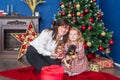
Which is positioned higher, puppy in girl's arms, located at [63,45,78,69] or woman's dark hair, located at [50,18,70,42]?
woman's dark hair, located at [50,18,70,42]

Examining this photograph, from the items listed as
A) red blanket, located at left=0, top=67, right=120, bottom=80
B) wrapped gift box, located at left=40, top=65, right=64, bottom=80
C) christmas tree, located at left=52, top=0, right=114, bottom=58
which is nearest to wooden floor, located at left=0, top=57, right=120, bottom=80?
red blanket, located at left=0, top=67, right=120, bottom=80

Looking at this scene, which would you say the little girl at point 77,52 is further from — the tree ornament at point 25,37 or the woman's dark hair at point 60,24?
the tree ornament at point 25,37

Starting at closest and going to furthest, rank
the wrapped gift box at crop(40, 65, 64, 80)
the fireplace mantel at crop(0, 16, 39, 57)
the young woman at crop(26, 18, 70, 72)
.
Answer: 1. the wrapped gift box at crop(40, 65, 64, 80)
2. the young woman at crop(26, 18, 70, 72)
3. the fireplace mantel at crop(0, 16, 39, 57)

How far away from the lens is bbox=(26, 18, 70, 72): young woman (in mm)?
3600

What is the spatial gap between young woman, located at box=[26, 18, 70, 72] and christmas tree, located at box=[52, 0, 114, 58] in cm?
75

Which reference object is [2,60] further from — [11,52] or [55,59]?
[55,59]

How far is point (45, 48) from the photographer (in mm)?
3650

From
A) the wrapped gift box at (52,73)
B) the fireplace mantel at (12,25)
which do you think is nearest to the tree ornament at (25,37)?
the fireplace mantel at (12,25)

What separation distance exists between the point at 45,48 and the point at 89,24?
1.07 meters

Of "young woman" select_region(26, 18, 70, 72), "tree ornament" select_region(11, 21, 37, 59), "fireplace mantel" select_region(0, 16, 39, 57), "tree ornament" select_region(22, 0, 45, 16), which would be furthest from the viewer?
"tree ornament" select_region(22, 0, 45, 16)

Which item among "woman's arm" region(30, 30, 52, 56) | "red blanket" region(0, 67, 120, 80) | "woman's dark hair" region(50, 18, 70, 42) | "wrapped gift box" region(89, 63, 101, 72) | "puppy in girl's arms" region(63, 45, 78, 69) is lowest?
"red blanket" region(0, 67, 120, 80)

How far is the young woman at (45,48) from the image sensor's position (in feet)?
11.8

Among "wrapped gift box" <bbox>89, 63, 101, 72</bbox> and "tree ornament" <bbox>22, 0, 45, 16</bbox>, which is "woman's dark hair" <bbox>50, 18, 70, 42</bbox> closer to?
"wrapped gift box" <bbox>89, 63, 101, 72</bbox>

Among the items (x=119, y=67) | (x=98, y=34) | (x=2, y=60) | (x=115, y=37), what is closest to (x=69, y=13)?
(x=98, y=34)
